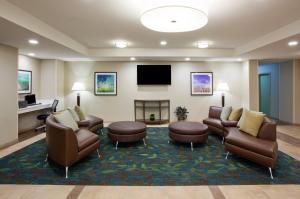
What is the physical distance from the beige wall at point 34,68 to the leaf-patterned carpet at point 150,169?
2938mm

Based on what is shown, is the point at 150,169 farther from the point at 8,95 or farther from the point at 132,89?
the point at 132,89

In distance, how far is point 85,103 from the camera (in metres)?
7.20

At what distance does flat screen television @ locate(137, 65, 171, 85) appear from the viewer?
7.06 m

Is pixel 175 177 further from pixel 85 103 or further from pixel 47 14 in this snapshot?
pixel 85 103

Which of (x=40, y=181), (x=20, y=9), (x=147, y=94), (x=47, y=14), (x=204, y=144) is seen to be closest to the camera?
(x=40, y=181)

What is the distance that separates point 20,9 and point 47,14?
0.39 m

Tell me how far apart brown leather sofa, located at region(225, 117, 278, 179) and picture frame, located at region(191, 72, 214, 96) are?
3.66 meters

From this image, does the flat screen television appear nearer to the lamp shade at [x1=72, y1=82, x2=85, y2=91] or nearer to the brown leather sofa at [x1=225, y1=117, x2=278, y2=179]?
the lamp shade at [x1=72, y1=82, x2=85, y2=91]

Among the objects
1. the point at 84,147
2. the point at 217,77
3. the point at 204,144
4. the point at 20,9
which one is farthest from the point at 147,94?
the point at 20,9

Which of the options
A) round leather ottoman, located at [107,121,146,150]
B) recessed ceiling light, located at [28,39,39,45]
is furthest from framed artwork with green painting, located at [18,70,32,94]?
round leather ottoman, located at [107,121,146,150]

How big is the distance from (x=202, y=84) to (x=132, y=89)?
112 inches

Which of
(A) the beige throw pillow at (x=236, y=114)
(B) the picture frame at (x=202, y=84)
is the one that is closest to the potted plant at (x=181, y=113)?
(B) the picture frame at (x=202, y=84)

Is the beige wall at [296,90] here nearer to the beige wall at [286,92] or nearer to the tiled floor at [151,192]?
the beige wall at [286,92]

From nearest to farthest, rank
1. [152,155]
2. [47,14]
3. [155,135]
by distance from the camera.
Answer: [47,14] < [152,155] < [155,135]
